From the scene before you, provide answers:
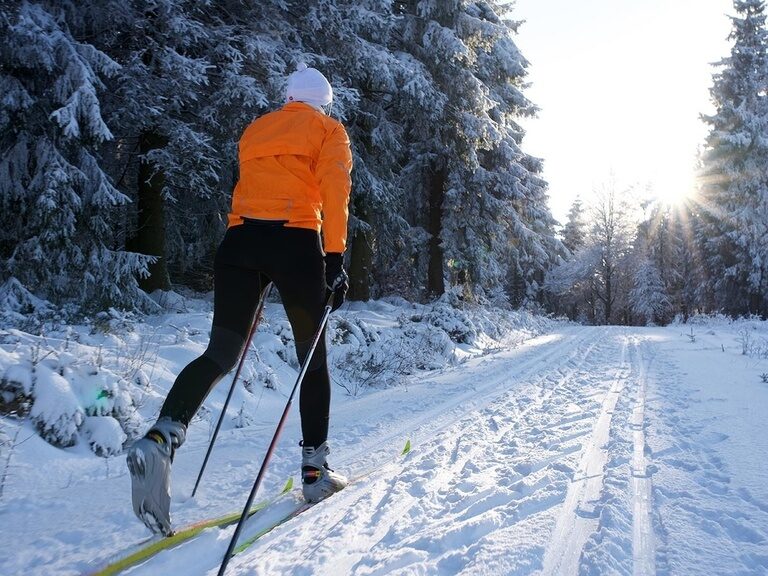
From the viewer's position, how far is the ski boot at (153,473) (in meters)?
1.85

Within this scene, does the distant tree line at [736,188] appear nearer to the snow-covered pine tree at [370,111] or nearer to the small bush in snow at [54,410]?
the snow-covered pine tree at [370,111]

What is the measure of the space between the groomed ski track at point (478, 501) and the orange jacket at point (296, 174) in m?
1.35

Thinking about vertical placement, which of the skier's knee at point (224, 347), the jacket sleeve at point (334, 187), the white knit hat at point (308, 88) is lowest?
the skier's knee at point (224, 347)

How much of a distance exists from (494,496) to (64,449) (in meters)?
2.73

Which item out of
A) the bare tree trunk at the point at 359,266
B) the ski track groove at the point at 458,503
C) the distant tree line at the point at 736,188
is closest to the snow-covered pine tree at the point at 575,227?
the distant tree line at the point at 736,188

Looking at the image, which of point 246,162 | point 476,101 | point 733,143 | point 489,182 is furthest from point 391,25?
point 733,143

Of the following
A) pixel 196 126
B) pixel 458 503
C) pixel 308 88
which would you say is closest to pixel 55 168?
pixel 196 126

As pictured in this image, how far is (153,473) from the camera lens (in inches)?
73.5

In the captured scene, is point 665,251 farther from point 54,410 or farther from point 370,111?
point 54,410

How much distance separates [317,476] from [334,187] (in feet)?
4.92

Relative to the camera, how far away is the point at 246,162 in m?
2.49

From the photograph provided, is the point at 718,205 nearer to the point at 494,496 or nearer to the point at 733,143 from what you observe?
the point at 733,143

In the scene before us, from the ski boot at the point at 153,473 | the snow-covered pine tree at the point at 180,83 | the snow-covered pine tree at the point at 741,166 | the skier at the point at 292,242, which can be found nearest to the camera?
the ski boot at the point at 153,473

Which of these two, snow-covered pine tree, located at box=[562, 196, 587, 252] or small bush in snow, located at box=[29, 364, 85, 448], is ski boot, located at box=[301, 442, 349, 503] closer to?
small bush in snow, located at box=[29, 364, 85, 448]
